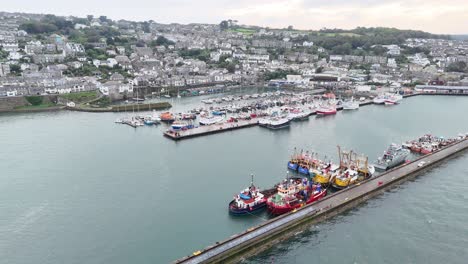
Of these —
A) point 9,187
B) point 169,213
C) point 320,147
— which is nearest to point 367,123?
point 320,147

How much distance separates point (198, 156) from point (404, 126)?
16192 millimetres

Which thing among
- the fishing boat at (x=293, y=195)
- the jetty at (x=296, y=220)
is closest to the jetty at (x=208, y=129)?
the fishing boat at (x=293, y=195)

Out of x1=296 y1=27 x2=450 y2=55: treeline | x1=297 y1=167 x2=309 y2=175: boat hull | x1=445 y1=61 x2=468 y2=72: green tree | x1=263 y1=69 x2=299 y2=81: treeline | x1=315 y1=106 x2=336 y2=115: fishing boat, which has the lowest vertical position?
x1=297 y1=167 x2=309 y2=175: boat hull

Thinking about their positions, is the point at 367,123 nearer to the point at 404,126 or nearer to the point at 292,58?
the point at 404,126

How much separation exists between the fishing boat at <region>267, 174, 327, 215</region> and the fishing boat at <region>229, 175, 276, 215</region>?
342 millimetres

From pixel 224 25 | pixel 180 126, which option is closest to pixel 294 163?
pixel 180 126

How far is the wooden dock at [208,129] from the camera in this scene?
22573 millimetres

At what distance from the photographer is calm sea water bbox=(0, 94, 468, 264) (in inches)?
428

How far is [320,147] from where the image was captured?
2073 cm

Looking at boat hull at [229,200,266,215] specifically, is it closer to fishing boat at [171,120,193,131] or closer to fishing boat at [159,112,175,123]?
fishing boat at [171,120,193,131]

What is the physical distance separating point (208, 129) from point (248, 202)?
11.7 meters

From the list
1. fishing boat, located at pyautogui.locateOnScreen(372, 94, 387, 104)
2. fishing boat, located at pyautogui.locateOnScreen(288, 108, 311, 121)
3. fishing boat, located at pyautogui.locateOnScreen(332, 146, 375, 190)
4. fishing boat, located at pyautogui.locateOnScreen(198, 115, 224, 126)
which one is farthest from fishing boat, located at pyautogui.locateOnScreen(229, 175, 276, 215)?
fishing boat, located at pyautogui.locateOnScreen(372, 94, 387, 104)

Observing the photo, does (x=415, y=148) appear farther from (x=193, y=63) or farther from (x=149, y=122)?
(x=193, y=63)

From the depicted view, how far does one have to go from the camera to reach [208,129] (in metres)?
24.0
